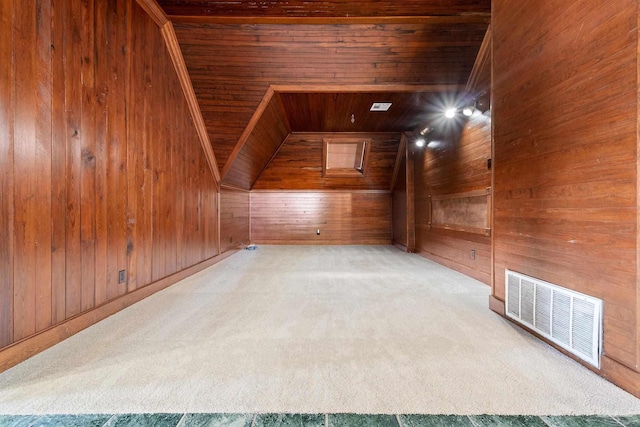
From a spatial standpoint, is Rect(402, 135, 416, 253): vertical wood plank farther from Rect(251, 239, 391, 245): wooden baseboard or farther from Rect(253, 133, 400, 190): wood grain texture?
Rect(251, 239, 391, 245): wooden baseboard

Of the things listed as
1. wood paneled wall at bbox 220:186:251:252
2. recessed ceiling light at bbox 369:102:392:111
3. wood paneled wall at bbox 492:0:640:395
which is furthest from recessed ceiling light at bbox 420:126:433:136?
wood paneled wall at bbox 220:186:251:252

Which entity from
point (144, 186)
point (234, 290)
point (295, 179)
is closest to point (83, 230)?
point (144, 186)

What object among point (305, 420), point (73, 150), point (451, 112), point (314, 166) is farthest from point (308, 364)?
point (314, 166)

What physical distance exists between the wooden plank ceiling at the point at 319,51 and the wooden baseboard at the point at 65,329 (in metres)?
2.31

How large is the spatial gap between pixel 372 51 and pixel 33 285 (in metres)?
3.45

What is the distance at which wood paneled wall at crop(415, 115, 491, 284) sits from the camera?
3.12 m

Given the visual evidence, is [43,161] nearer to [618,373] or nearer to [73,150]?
[73,150]

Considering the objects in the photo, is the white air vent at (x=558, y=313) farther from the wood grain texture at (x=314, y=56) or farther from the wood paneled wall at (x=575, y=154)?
the wood grain texture at (x=314, y=56)

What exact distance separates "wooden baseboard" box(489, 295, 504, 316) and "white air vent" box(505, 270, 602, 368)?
0.34 feet

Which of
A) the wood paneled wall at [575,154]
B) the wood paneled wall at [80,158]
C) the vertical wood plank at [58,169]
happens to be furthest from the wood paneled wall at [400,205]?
the vertical wood plank at [58,169]

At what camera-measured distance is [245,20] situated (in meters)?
2.73

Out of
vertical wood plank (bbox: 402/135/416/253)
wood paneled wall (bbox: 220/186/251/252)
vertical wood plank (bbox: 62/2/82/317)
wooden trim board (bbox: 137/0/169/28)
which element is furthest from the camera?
vertical wood plank (bbox: 402/135/416/253)

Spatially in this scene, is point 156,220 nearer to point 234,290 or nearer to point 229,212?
point 234,290

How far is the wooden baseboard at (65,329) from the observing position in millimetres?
1433
